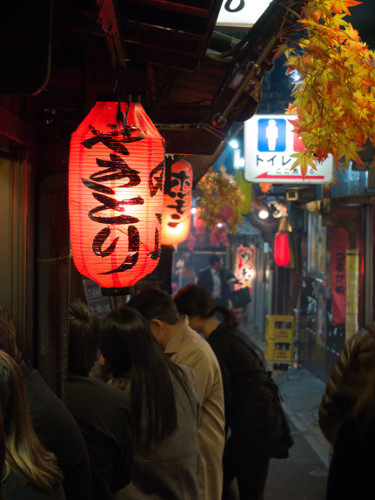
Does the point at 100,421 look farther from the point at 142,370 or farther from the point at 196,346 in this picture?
the point at 196,346

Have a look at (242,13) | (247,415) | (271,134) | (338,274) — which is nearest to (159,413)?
(247,415)

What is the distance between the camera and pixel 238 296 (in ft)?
67.2

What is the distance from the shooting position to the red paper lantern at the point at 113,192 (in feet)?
14.3

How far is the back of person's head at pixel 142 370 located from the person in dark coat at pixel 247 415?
2.13 metres

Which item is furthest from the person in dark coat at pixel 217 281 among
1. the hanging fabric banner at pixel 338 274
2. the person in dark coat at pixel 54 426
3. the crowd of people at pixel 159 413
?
the person in dark coat at pixel 54 426

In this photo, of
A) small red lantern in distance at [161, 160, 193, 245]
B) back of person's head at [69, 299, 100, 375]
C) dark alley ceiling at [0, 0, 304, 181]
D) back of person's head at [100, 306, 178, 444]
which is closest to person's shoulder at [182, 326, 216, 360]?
back of person's head at [100, 306, 178, 444]

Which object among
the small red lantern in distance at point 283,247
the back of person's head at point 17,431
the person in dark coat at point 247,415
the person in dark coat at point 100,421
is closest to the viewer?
the back of person's head at point 17,431

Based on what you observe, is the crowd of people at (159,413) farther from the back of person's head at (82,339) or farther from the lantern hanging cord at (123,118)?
the lantern hanging cord at (123,118)

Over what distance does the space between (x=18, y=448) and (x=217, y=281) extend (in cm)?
1864

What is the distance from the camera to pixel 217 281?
21.3 m

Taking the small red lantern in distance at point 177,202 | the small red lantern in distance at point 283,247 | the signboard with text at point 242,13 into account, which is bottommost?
the small red lantern in distance at point 283,247

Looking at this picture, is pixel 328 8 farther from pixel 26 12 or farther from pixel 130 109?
pixel 26 12

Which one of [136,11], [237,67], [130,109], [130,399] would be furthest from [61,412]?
[237,67]

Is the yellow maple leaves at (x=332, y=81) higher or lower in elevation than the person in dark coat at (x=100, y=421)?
higher
